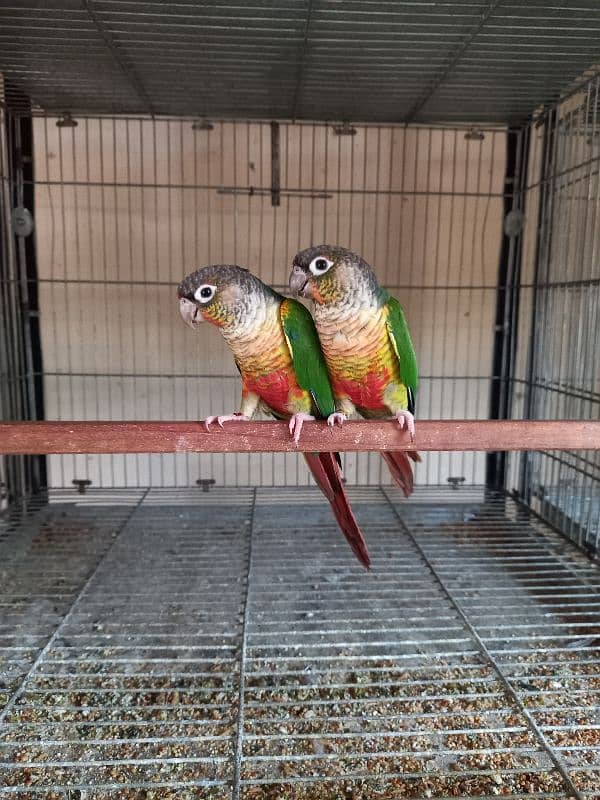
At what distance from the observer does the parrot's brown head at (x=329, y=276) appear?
1.59 m

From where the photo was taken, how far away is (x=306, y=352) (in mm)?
1727

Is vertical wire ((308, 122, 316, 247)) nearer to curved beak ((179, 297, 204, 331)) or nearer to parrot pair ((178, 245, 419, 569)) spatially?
parrot pair ((178, 245, 419, 569))

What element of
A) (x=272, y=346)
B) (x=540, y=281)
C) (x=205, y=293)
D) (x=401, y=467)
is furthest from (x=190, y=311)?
(x=540, y=281)

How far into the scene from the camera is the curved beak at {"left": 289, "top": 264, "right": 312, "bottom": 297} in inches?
63.5

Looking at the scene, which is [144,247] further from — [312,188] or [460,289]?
[460,289]

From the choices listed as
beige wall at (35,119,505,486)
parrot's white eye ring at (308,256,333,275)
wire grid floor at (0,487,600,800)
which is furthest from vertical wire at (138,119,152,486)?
parrot's white eye ring at (308,256,333,275)

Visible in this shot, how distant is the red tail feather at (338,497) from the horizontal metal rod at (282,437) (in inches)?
15.8

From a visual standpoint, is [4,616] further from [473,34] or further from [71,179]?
[473,34]

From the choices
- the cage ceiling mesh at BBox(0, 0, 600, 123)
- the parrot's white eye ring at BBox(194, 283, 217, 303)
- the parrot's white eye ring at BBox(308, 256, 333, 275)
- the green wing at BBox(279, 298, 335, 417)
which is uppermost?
the cage ceiling mesh at BBox(0, 0, 600, 123)

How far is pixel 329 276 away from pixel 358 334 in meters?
0.20

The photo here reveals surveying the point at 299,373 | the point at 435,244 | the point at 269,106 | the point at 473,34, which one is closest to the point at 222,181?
the point at 269,106

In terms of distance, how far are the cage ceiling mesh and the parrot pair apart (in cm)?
83

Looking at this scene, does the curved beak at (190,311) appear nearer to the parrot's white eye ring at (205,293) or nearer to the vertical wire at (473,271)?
the parrot's white eye ring at (205,293)

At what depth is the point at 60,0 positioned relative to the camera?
167cm
